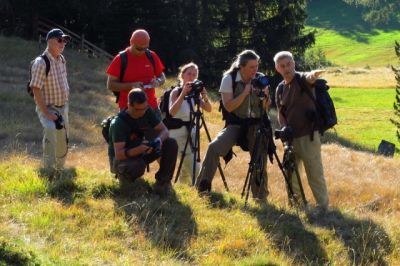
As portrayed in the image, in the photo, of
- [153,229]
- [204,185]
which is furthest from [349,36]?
[153,229]

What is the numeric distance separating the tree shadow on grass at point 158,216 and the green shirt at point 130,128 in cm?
47

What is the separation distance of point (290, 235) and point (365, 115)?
41932 mm

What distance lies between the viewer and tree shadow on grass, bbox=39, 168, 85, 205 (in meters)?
6.00

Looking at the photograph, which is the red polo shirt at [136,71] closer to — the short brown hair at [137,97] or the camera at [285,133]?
the short brown hair at [137,97]

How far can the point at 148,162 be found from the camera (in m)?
6.44

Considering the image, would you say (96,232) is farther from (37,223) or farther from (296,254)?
(296,254)

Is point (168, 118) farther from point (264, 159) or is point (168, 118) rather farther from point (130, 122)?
point (130, 122)

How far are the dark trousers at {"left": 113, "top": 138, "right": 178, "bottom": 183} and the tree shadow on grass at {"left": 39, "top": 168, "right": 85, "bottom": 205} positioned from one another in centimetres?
49

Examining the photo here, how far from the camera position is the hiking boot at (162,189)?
633cm

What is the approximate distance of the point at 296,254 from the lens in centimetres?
534

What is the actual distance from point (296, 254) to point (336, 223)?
3.77 ft

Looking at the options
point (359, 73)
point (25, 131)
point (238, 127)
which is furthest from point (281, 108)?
point (359, 73)

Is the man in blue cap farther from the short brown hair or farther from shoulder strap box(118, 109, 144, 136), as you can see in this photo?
the short brown hair

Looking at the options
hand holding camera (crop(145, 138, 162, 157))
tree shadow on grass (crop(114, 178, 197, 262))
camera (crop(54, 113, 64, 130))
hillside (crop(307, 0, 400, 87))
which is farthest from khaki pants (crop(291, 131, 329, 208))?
hillside (crop(307, 0, 400, 87))
